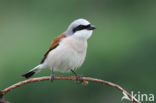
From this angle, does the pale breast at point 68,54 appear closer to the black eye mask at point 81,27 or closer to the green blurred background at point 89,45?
the black eye mask at point 81,27

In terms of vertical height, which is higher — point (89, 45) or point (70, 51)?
point (70, 51)

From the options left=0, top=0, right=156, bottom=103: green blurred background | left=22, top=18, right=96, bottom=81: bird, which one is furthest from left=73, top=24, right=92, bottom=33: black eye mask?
left=0, top=0, right=156, bottom=103: green blurred background

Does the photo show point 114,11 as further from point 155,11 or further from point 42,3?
point 42,3

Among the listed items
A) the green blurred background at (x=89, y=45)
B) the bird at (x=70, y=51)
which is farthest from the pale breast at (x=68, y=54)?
the green blurred background at (x=89, y=45)

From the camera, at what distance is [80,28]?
2551 millimetres

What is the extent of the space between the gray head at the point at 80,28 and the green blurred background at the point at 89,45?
1548 millimetres

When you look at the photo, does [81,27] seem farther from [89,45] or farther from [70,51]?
[89,45]

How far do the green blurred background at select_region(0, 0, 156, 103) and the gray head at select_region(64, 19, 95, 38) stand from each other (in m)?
1.55

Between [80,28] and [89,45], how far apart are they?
302 cm

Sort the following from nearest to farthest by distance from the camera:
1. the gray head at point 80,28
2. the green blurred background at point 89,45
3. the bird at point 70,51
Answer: the gray head at point 80,28 < the bird at point 70,51 < the green blurred background at point 89,45

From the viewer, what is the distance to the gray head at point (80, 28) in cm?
246

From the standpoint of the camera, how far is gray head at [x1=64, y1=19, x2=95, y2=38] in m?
2.46

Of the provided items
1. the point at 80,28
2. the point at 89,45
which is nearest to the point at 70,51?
the point at 80,28

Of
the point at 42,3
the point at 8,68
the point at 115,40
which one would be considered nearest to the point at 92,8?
the point at 42,3
